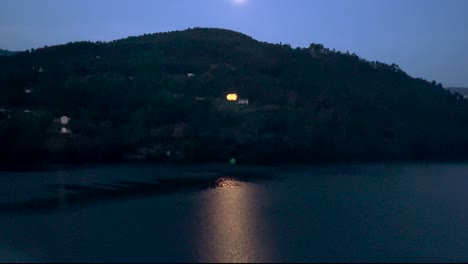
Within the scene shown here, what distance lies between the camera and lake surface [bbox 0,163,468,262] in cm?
1012

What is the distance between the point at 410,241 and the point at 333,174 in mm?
9274

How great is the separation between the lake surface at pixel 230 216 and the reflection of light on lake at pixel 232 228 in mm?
18

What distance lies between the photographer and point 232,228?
11.6 metres

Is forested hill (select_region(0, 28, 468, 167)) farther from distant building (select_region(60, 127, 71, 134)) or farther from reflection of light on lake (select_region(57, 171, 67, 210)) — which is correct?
reflection of light on lake (select_region(57, 171, 67, 210))

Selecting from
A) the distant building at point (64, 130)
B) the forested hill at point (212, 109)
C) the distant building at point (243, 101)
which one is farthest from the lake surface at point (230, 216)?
the distant building at point (243, 101)

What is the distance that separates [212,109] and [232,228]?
52.8 ft

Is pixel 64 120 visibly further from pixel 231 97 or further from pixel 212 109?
pixel 231 97

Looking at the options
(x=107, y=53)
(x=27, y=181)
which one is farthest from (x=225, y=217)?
(x=107, y=53)

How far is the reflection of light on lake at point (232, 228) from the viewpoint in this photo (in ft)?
32.3

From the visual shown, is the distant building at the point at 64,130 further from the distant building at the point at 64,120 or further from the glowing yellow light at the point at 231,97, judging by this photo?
the glowing yellow light at the point at 231,97

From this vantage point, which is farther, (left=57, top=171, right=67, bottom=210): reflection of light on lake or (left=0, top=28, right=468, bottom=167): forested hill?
(left=0, top=28, right=468, bottom=167): forested hill

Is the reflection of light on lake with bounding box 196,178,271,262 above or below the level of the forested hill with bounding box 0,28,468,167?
below

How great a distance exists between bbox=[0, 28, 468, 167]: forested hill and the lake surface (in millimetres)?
4334

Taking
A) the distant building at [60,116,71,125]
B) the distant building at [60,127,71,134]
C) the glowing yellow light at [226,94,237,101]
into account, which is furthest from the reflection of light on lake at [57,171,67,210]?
the glowing yellow light at [226,94,237,101]
